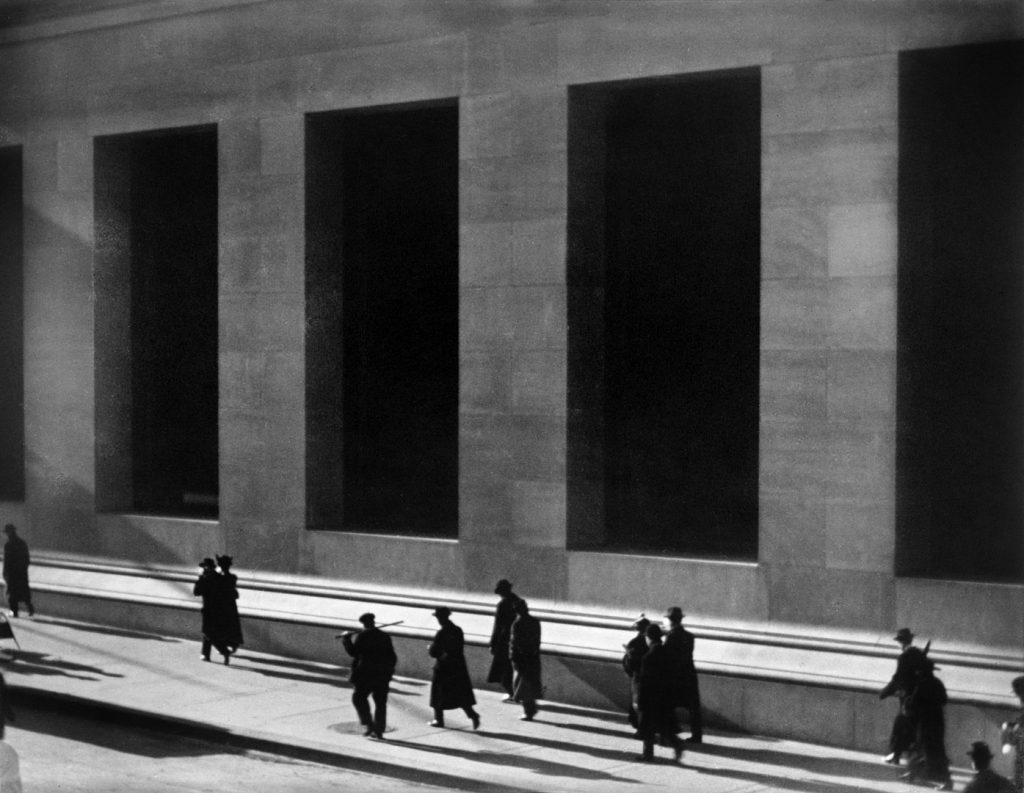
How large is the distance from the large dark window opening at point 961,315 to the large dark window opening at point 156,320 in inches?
470

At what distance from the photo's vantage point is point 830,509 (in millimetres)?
16859

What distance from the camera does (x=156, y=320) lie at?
2541cm

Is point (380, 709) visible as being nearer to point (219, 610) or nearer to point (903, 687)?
point (219, 610)

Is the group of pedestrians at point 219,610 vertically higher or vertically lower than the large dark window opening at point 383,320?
lower

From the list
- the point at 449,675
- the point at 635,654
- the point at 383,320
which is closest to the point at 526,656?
the point at 449,675

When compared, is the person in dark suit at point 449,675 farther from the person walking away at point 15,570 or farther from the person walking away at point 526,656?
the person walking away at point 15,570

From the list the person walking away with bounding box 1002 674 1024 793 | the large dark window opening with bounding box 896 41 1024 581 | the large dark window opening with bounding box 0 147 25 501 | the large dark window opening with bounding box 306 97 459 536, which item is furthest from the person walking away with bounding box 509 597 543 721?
the large dark window opening with bounding box 0 147 25 501

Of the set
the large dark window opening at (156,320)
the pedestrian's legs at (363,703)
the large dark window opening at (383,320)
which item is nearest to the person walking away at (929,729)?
the pedestrian's legs at (363,703)

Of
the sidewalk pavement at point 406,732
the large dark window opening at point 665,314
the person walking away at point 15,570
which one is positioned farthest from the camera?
the person walking away at point 15,570

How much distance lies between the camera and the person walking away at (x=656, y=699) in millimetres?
15766

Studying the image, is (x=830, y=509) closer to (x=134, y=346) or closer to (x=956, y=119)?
(x=956, y=119)

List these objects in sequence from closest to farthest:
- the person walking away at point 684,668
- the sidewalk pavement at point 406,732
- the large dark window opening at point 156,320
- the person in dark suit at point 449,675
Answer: the sidewalk pavement at point 406,732 → the person walking away at point 684,668 → the person in dark suit at point 449,675 → the large dark window opening at point 156,320

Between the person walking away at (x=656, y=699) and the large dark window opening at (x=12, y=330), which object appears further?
the large dark window opening at (x=12, y=330)

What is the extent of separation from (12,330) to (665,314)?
1303cm
